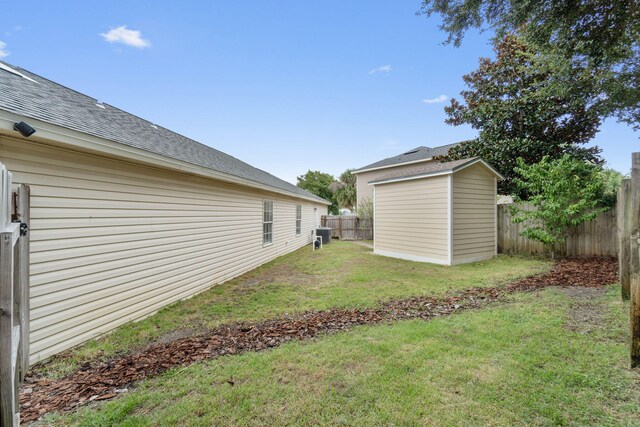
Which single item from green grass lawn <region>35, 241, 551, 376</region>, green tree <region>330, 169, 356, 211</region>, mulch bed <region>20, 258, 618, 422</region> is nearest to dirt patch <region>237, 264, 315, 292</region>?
green grass lawn <region>35, 241, 551, 376</region>

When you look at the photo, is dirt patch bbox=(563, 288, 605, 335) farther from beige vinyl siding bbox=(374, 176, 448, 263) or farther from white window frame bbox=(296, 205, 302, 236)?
white window frame bbox=(296, 205, 302, 236)

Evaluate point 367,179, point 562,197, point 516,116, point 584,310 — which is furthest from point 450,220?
point 367,179

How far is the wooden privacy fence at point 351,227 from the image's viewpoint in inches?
715

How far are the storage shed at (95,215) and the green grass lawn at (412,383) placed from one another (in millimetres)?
1766

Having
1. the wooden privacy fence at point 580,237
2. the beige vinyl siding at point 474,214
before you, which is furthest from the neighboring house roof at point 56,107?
the wooden privacy fence at point 580,237

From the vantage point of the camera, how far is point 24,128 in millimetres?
2670

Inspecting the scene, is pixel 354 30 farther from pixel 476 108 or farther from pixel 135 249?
pixel 135 249

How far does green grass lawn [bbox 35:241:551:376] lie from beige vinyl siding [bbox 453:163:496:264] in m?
0.59

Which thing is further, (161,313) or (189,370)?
(161,313)

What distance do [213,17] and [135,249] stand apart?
776cm

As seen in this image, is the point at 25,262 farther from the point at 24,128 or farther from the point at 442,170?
the point at 442,170

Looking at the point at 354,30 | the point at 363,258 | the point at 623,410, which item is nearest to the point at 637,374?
the point at 623,410

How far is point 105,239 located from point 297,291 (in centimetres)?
352

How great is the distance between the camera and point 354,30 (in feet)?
33.3
